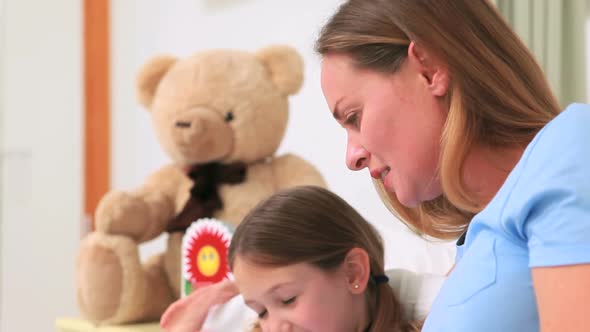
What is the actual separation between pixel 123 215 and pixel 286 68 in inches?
21.6

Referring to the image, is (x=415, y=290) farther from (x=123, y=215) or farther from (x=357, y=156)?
(x=123, y=215)

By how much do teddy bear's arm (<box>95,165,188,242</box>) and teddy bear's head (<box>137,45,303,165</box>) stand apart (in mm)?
73

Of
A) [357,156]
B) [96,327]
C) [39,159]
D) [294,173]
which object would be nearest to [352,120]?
[357,156]

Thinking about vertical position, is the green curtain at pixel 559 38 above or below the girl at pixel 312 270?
above

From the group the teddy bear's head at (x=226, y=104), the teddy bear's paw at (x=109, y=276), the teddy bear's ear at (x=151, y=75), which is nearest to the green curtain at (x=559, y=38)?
the teddy bear's head at (x=226, y=104)

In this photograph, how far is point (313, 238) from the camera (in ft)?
4.30

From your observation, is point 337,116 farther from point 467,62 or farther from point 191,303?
point 191,303

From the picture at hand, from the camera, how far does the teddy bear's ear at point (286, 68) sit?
6.57ft

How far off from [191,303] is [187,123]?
533mm

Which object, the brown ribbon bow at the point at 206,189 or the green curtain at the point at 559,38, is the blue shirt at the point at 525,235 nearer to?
the green curtain at the point at 559,38

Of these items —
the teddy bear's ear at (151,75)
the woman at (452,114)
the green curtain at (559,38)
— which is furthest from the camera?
the teddy bear's ear at (151,75)

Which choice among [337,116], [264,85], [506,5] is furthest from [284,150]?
[337,116]

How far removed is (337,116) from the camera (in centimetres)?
91

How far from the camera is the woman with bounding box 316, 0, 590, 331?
2.31ft
